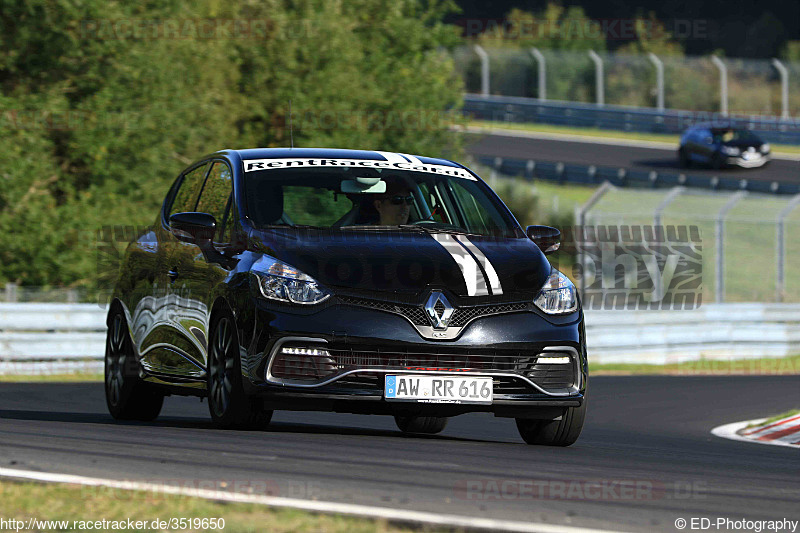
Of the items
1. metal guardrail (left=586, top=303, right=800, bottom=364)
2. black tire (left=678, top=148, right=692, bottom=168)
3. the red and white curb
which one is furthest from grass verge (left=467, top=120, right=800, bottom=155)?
the red and white curb

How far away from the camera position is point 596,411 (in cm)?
1416

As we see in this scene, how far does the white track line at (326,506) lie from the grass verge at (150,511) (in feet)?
0.28

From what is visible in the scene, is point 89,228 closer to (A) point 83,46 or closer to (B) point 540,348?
(A) point 83,46

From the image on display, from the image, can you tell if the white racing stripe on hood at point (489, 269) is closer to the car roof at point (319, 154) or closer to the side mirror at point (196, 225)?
the car roof at point (319, 154)

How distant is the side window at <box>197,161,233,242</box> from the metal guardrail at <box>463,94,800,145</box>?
41694 mm

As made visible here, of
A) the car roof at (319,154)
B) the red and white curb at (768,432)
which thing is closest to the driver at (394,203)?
the car roof at (319,154)

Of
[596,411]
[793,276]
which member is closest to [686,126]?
[793,276]

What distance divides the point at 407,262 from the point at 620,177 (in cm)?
3446

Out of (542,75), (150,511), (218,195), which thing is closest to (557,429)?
(218,195)

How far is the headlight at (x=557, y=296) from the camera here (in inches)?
321

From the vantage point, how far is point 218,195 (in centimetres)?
927

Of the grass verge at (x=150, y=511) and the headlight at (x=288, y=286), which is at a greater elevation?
the grass verge at (x=150, y=511)

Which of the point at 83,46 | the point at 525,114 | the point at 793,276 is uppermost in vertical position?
the point at 83,46

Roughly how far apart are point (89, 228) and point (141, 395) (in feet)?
41.7
